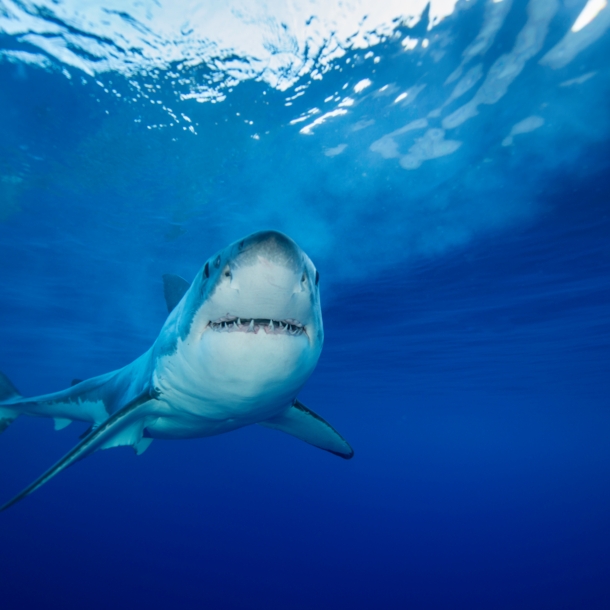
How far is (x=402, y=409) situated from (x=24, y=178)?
4752 cm

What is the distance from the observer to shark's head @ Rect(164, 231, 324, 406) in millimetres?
1780

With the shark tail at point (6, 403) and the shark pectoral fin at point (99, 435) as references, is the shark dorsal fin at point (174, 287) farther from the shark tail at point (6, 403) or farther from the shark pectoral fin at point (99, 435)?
the shark tail at point (6, 403)

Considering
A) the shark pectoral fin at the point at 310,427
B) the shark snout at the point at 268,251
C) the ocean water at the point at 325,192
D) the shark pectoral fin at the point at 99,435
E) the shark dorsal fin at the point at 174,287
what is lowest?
the shark pectoral fin at the point at 99,435

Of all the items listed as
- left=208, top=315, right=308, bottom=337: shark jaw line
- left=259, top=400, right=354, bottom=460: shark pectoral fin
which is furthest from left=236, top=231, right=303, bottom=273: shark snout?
left=259, top=400, right=354, bottom=460: shark pectoral fin

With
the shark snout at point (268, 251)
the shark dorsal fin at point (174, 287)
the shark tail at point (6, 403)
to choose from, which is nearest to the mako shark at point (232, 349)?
the shark snout at point (268, 251)

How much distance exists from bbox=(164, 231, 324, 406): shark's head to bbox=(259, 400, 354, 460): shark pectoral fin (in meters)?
1.72

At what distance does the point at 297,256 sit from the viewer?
71.3 inches

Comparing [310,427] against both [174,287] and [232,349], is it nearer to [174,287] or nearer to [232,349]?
[174,287]

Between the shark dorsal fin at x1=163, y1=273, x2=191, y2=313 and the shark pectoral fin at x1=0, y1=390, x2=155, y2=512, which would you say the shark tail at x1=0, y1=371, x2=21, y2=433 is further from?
the shark pectoral fin at x1=0, y1=390, x2=155, y2=512

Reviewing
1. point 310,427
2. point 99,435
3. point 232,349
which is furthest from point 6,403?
point 232,349

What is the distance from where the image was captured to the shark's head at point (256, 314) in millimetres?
1780

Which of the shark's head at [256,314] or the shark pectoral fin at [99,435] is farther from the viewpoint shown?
the shark pectoral fin at [99,435]

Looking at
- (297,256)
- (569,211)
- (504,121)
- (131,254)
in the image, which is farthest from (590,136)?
(131,254)

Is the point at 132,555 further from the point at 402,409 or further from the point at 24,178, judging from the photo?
the point at 402,409
